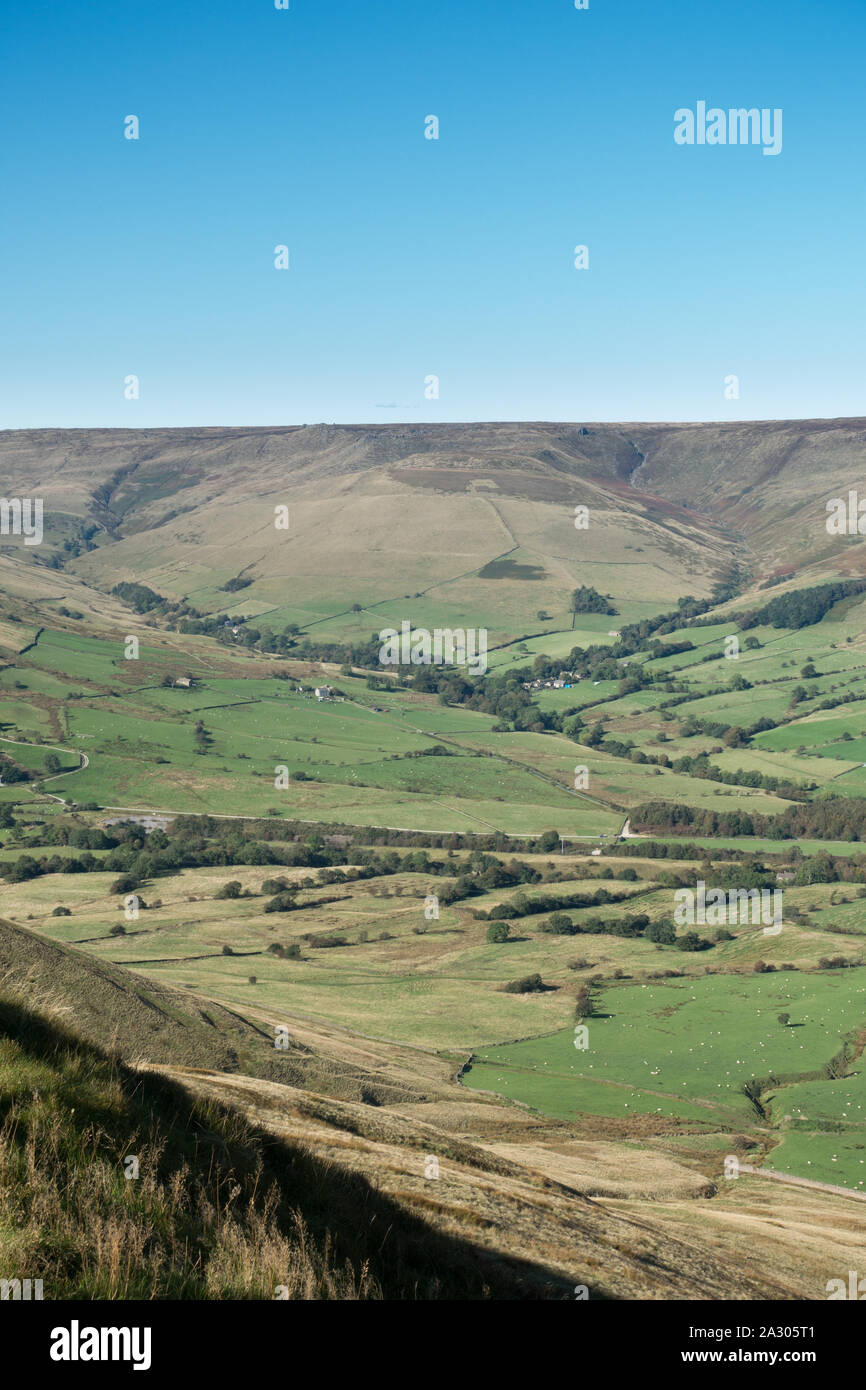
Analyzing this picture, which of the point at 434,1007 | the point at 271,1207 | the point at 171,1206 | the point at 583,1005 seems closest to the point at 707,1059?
the point at 583,1005

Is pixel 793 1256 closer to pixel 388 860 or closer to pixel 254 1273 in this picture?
pixel 254 1273

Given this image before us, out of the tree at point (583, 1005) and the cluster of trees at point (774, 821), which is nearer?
the tree at point (583, 1005)

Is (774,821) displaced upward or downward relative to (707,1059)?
upward

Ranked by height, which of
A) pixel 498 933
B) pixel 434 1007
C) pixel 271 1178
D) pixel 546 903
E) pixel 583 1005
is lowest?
pixel 583 1005

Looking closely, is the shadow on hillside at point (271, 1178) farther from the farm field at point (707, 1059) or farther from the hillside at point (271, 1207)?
the farm field at point (707, 1059)

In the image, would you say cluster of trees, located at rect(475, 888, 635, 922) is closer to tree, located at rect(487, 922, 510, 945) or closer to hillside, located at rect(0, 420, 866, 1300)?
hillside, located at rect(0, 420, 866, 1300)

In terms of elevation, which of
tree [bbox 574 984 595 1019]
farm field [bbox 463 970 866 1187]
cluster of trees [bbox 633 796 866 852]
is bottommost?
tree [bbox 574 984 595 1019]

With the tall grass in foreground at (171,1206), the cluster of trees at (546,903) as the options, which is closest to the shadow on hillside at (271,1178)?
the tall grass in foreground at (171,1206)

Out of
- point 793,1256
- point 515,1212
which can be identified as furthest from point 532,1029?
point 515,1212

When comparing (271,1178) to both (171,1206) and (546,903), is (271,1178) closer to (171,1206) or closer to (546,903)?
(171,1206)

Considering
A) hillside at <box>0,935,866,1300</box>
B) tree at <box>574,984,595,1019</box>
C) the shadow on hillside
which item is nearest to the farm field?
tree at <box>574,984,595,1019</box>

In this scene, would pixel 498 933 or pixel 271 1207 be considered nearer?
pixel 271 1207
